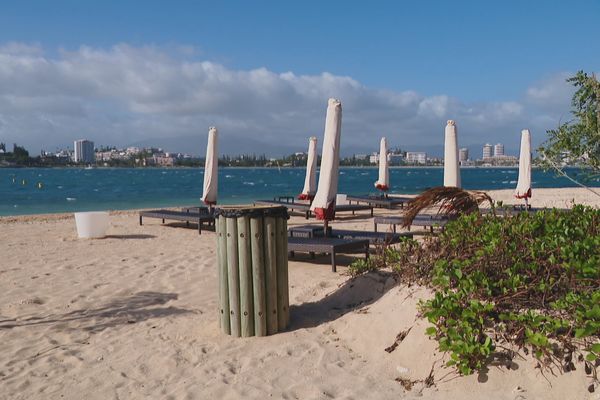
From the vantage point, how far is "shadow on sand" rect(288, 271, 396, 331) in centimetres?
494

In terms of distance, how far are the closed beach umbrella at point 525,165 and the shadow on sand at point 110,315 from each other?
32.0ft

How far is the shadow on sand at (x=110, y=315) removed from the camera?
513cm

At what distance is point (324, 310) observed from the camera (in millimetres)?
5188

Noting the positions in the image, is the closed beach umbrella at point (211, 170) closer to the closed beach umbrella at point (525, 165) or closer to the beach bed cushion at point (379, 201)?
the beach bed cushion at point (379, 201)

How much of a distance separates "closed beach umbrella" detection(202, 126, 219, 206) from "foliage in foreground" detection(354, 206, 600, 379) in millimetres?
7614

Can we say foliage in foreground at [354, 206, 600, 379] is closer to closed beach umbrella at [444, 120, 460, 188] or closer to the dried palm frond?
the dried palm frond

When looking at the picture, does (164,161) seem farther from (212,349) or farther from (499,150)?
(212,349)

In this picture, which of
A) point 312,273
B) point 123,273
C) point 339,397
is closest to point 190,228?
point 123,273

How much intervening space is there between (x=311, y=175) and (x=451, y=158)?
5123 millimetres

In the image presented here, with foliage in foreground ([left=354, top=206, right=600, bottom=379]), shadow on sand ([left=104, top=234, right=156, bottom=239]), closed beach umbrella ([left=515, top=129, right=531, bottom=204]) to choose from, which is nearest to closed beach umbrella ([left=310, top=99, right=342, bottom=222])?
foliage in foreground ([left=354, top=206, right=600, bottom=379])

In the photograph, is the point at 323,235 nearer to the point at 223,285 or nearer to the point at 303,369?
the point at 223,285

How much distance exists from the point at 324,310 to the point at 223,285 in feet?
3.82

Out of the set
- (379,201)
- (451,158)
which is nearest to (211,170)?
(451,158)

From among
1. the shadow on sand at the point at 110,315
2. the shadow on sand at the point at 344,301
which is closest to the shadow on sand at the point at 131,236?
the shadow on sand at the point at 110,315
